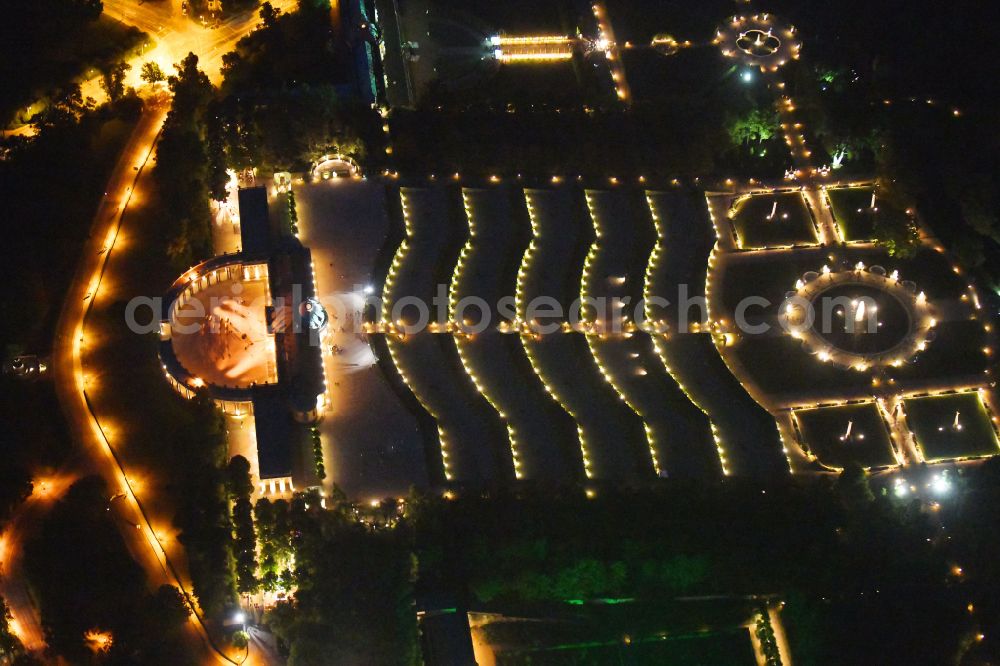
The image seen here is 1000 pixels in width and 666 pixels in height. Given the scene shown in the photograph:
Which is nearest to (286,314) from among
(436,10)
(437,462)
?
(437,462)

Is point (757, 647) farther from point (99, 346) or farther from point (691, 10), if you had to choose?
point (691, 10)

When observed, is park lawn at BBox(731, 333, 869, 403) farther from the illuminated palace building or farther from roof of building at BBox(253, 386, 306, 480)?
roof of building at BBox(253, 386, 306, 480)

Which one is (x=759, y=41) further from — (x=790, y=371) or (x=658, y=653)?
(x=658, y=653)

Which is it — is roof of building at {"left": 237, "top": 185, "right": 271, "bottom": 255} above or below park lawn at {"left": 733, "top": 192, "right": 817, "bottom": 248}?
above

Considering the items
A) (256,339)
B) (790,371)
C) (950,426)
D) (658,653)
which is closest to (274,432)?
(256,339)

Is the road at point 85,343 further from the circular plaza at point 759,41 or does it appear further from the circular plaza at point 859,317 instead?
the circular plaza at point 859,317

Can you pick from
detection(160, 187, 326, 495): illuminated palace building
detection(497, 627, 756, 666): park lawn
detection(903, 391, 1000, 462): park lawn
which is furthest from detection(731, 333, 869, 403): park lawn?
detection(160, 187, 326, 495): illuminated palace building

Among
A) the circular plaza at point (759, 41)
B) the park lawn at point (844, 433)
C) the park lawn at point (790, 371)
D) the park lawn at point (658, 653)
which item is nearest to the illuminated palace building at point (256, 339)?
the park lawn at point (658, 653)
